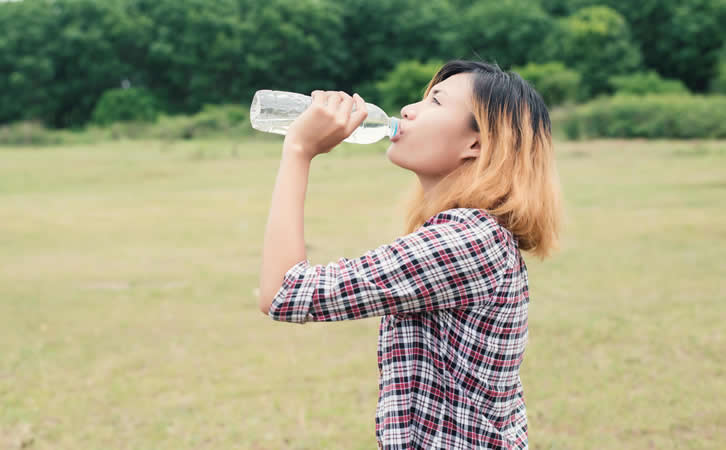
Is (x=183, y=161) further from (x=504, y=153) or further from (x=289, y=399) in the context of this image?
(x=504, y=153)

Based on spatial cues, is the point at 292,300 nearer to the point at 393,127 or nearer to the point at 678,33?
the point at 393,127

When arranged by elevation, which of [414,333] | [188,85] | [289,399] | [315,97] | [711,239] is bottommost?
[188,85]

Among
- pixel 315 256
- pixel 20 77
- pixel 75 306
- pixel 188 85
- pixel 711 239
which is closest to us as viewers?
pixel 75 306

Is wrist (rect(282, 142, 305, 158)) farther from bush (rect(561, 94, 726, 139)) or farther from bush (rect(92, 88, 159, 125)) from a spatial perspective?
bush (rect(92, 88, 159, 125))

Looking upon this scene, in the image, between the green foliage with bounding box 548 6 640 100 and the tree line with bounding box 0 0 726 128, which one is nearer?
the green foliage with bounding box 548 6 640 100

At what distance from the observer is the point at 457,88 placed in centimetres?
167

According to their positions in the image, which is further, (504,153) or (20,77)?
(20,77)

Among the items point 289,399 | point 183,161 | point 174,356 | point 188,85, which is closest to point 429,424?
point 289,399

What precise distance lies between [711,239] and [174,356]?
7.25m

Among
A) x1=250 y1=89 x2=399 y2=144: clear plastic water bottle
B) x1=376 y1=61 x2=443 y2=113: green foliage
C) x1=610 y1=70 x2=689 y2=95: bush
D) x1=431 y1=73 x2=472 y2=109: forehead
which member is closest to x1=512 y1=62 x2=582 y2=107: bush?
x1=610 y1=70 x2=689 y2=95: bush

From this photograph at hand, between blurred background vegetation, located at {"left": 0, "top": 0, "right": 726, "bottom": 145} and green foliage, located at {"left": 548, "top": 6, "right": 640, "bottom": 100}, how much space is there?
7cm

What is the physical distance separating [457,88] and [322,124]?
1.19ft

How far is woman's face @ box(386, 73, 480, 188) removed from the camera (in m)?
1.63

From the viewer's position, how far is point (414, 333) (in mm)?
1587
